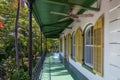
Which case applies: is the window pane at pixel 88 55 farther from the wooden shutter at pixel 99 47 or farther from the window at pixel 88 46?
the wooden shutter at pixel 99 47

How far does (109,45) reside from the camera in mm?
5812

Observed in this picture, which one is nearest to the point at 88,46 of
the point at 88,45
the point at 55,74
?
the point at 88,45

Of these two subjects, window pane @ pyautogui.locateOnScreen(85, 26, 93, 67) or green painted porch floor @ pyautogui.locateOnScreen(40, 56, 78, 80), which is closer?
window pane @ pyautogui.locateOnScreen(85, 26, 93, 67)

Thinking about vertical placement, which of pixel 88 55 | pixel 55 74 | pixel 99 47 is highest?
pixel 99 47

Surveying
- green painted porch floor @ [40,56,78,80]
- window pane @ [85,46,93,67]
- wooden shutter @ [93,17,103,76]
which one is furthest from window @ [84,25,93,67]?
green painted porch floor @ [40,56,78,80]

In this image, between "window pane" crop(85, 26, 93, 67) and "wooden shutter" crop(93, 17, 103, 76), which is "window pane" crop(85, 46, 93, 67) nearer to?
"window pane" crop(85, 26, 93, 67)

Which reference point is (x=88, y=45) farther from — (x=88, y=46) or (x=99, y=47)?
(x=99, y=47)

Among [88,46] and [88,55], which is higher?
[88,46]

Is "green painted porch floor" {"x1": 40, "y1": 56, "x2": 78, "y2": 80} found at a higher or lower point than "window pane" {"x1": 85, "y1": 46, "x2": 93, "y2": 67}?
lower

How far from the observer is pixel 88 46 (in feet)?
30.3

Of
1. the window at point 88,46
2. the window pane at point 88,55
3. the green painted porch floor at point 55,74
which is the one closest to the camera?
the window at point 88,46

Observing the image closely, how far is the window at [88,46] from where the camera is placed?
345 inches

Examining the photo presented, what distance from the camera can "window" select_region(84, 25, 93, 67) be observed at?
8.76 metres

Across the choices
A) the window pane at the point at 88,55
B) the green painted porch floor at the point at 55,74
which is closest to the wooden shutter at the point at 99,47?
the window pane at the point at 88,55
